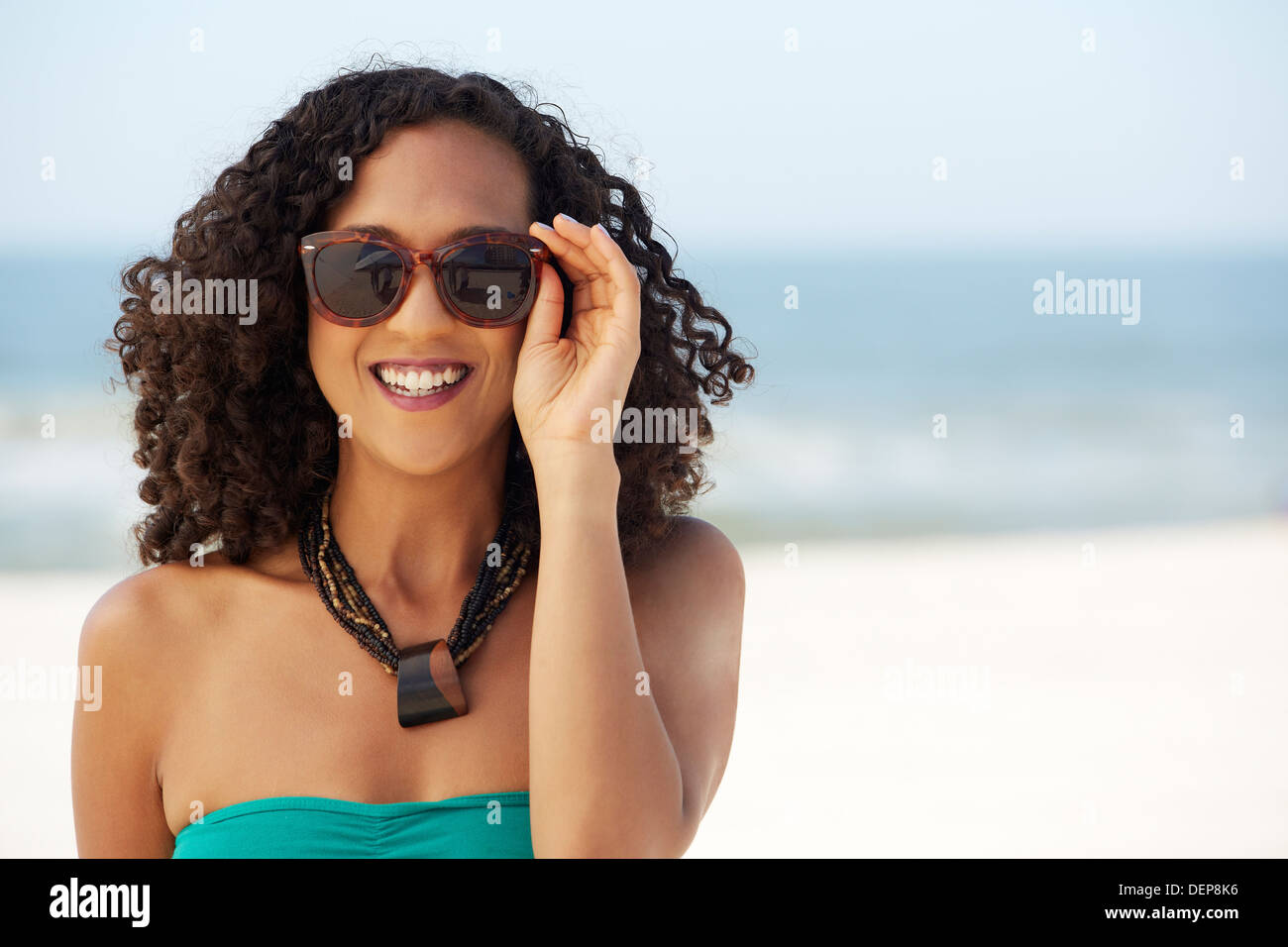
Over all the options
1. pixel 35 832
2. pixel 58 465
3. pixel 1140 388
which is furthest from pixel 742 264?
pixel 35 832

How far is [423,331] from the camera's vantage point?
2109 millimetres

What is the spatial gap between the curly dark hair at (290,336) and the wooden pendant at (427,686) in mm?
336

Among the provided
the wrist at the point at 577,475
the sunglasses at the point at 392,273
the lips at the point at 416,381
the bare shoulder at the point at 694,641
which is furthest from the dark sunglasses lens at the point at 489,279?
the bare shoulder at the point at 694,641

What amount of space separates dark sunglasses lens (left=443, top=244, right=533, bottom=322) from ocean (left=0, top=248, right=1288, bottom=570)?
19.9 feet

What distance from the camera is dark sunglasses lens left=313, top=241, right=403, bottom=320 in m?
2.09

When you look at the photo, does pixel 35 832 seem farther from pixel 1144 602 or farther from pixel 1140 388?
pixel 1140 388

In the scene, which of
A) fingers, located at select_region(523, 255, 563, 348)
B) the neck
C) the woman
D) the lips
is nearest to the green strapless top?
the woman

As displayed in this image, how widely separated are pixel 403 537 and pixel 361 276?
0.55 metres

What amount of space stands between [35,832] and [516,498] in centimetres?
430

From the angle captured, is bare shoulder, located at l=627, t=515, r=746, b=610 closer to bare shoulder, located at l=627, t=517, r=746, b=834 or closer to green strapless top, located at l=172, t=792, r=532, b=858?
bare shoulder, located at l=627, t=517, r=746, b=834

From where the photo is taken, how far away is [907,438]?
534 inches

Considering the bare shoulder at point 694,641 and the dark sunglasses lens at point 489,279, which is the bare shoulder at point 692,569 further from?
the dark sunglasses lens at point 489,279

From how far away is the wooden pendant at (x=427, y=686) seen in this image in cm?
218

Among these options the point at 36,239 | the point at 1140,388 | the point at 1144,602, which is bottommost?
the point at 1144,602
